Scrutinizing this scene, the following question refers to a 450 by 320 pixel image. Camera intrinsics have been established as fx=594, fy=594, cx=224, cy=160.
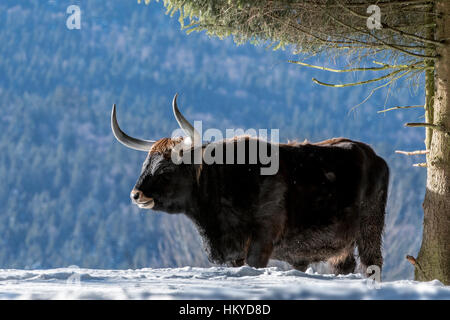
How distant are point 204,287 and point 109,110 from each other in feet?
122

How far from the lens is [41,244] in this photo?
3016 centimetres

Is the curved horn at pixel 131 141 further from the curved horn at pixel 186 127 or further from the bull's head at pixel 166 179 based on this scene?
the curved horn at pixel 186 127

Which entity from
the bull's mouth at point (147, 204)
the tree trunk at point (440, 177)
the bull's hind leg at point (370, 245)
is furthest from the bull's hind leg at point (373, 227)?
the bull's mouth at point (147, 204)

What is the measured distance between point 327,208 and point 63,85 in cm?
3787

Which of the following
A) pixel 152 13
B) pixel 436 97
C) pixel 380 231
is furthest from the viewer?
pixel 152 13

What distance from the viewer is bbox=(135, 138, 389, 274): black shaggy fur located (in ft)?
19.7

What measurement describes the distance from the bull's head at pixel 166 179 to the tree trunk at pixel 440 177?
2406 millimetres

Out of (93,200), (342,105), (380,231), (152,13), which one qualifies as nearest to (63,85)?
(152,13)

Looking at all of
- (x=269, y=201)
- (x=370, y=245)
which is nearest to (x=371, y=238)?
(x=370, y=245)

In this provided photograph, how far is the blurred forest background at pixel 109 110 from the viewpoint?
28442 mm

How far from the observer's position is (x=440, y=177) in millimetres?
5750

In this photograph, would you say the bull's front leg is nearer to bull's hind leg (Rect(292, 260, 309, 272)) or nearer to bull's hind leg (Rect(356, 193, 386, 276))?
bull's hind leg (Rect(292, 260, 309, 272))

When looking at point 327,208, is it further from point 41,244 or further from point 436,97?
point 41,244

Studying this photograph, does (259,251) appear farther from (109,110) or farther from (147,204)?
(109,110)
